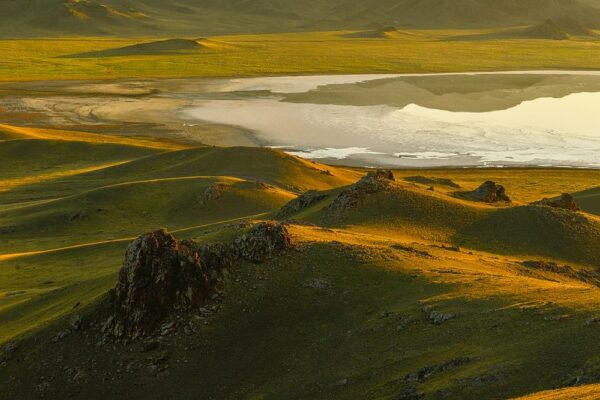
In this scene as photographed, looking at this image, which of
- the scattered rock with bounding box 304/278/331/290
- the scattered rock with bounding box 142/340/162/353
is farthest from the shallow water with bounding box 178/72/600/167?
the scattered rock with bounding box 142/340/162/353

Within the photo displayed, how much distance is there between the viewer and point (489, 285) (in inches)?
1318

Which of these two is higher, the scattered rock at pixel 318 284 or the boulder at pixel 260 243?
the boulder at pixel 260 243

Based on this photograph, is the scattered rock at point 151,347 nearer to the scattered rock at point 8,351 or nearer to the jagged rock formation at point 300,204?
the scattered rock at point 8,351

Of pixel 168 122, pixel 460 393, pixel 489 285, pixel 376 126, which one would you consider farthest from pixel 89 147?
pixel 460 393

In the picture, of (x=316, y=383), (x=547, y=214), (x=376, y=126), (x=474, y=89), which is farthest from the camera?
(x=474, y=89)

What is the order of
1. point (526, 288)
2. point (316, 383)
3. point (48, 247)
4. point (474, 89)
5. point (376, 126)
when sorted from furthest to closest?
point (474, 89)
point (376, 126)
point (48, 247)
point (526, 288)
point (316, 383)

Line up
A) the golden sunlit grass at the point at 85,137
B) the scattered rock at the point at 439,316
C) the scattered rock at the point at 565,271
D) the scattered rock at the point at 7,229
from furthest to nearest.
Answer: the golden sunlit grass at the point at 85,137 < the scattered rock at the point at 7,229 < the scattered rock at the point at 565,271 < the scattered rock at the point at 439,316

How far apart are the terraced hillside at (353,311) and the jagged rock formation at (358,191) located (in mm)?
111

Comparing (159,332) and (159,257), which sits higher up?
(159,257)

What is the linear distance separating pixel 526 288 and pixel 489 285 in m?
1.54

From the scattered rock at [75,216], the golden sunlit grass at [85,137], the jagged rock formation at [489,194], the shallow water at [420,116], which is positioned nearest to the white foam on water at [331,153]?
the shallow water at [420,116]

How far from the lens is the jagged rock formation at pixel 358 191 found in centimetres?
4897

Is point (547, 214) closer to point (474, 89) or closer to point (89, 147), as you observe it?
point (89, 147)

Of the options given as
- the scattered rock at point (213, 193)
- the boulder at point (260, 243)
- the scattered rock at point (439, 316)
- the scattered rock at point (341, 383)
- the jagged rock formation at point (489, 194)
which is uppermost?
the boulder at point (260, 243)
